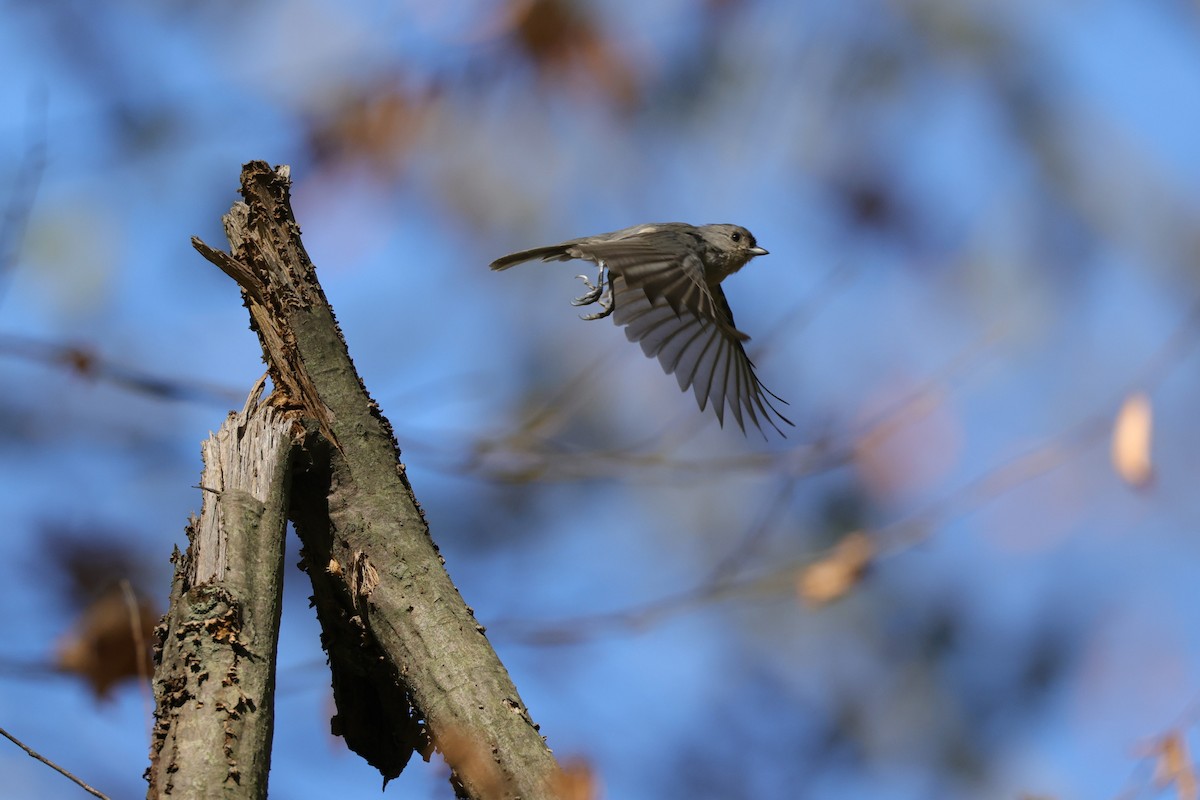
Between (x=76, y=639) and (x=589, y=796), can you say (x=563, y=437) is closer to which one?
(x=76, y=639)

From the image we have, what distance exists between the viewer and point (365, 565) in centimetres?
213

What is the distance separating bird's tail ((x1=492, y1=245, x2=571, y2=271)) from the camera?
3.80m

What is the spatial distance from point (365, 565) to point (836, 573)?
1809mm

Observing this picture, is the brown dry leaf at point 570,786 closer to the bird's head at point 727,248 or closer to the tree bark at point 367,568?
the tree bark at point 367,568

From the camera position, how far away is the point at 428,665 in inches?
79.0

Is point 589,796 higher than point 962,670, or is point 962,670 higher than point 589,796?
point 962,670

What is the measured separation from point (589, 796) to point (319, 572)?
26.4 inches

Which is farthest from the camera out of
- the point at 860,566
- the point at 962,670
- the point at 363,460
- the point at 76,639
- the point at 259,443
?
the point at 962,670

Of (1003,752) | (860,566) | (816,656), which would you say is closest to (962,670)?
(1003,752)

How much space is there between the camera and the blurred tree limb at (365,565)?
1914 mm

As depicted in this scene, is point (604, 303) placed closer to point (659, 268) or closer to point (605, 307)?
point (605, 307)

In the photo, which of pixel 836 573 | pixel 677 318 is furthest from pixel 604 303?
pixel 836 573

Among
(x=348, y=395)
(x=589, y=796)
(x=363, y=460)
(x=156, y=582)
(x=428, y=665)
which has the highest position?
(x=156, y=582)

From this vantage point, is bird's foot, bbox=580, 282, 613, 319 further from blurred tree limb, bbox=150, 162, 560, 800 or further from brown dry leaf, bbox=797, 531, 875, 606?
blurred tree limb, bbox=150, 162, 560, 800
